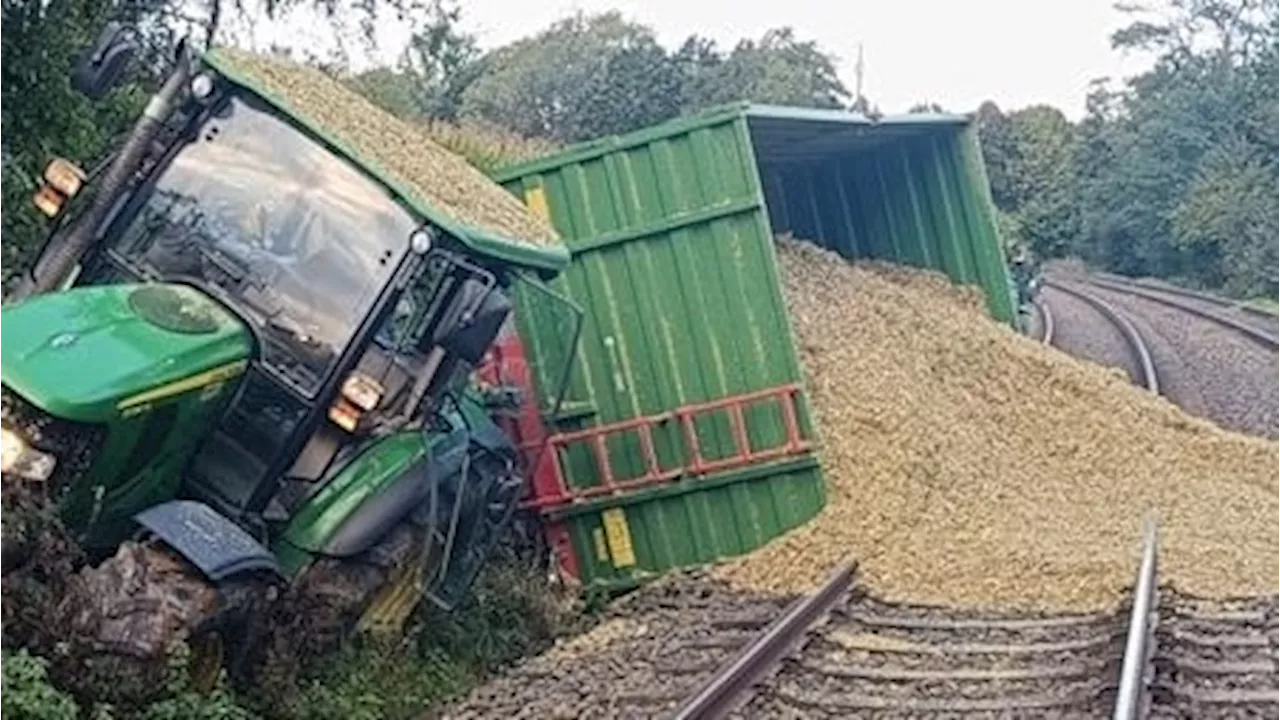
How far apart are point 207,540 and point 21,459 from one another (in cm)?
76

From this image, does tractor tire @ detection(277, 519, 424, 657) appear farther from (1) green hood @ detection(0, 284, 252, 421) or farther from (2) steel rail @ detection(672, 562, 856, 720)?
(2) steel rail @ detection(672, 562, 856, 720)

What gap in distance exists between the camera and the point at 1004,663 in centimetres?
883

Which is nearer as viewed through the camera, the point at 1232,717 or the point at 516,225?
the point at 1232,717

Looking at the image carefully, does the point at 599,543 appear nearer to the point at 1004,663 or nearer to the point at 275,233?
the point at 1004,663

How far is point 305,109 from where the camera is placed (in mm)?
9172

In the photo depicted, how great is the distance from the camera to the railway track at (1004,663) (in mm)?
7906

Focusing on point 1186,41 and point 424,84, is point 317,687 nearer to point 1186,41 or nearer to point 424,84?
point 424,84

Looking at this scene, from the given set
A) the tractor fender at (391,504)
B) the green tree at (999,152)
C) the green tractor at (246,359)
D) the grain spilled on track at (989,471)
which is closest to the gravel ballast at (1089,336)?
the grain spilled on track at (989,471)

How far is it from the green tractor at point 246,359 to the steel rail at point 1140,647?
297 centimetres

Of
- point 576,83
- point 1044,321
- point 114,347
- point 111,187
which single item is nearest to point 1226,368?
point 1044,321

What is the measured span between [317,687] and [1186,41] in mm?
59942

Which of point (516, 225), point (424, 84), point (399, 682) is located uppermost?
point (424, 84)

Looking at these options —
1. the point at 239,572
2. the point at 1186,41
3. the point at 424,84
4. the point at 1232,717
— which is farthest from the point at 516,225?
the point at 1186,41

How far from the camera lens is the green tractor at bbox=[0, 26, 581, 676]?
764cm
